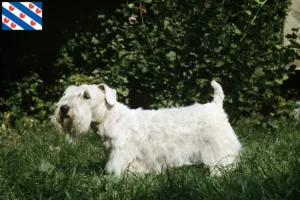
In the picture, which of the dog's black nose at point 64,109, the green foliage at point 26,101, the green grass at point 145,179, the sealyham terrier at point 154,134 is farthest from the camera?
the green foliage at point 26,101

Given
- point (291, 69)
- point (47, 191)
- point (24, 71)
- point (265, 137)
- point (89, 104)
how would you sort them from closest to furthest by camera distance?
point (47, 191)
point (89, 104)
point (265, 137)
point (291, 69)
point (24, 71)

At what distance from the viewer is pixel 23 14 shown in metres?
A: 8.55

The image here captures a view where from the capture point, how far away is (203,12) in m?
5.73

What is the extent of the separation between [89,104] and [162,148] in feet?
2.36

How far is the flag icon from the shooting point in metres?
8.49

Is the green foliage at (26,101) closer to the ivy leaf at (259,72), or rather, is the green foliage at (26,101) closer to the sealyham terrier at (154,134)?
the ivy leaf at (259,72)

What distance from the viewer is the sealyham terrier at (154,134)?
4180 millimetres

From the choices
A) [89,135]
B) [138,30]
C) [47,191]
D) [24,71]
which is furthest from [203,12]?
[24,71]

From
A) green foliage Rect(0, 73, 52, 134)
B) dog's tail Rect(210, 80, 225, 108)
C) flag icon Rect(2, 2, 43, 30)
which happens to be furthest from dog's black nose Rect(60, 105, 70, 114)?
flag icon Rect(2, 2, 43, 30)

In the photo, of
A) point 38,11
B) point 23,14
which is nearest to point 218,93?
point 38,11

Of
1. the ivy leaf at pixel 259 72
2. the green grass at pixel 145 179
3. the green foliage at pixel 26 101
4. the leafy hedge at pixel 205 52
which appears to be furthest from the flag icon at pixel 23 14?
the ivy leaf at pixel 259 72

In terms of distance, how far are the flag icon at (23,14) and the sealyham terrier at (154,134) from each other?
4624 mm

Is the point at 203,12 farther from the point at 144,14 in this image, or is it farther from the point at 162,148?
the point at 162,148

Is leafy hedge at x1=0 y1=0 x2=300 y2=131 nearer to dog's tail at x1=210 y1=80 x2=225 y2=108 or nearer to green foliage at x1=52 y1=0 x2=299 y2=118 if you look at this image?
green foliage at x1=52 y1=0 x2=299 y2=118
